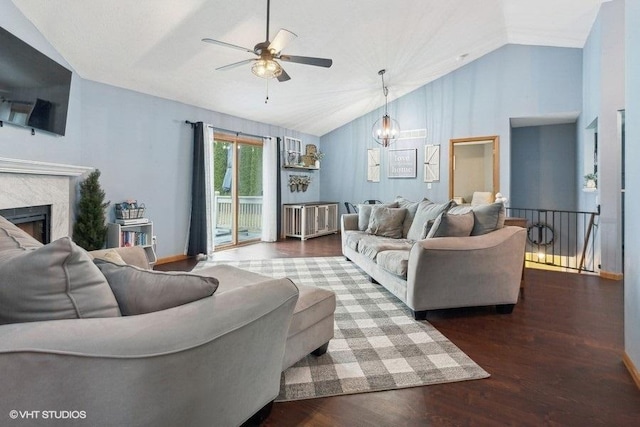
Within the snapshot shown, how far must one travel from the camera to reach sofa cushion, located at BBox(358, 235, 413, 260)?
3484 millimetres

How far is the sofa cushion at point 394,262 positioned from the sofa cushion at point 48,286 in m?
2.30

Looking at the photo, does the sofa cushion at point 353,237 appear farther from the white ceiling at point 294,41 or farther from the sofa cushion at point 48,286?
the sofa cushion at point 48,286

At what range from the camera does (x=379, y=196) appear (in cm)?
766

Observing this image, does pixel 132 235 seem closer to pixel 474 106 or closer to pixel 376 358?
pixel 376 358

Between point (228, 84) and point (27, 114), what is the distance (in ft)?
8.21

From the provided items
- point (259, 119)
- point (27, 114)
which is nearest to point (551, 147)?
point (259, 119)

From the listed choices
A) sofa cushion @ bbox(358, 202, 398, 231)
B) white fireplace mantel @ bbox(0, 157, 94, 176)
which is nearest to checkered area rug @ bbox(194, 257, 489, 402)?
sofa cushion @ bbox(358, 202, 398, 231)

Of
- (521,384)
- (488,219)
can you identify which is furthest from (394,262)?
(521,384)

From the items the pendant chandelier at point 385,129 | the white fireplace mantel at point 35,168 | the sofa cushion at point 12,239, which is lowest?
the sofa cushion at point 12,239

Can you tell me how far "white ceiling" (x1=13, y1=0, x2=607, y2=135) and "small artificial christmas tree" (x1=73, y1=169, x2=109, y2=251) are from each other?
1297 mm

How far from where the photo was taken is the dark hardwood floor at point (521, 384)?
1557 millimetres

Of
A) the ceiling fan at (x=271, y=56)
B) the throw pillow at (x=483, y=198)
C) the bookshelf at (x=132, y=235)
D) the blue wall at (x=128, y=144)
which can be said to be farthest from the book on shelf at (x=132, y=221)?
the throw pillow at (x=483, y=198)

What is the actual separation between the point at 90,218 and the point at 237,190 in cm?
276

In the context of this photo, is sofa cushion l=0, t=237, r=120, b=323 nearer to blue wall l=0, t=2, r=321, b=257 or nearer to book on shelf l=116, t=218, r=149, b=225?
blue wall l=0, t=2, r=321, b=257
